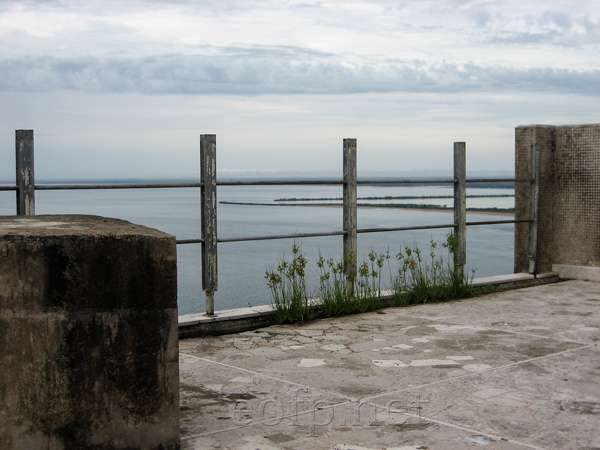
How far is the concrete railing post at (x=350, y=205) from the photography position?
6.07m

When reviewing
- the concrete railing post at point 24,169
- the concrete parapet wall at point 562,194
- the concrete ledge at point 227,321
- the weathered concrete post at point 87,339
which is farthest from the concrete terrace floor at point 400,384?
the concrete parapet wall at point 562,194

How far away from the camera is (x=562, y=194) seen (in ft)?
25.3

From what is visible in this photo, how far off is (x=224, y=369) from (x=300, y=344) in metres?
0.76

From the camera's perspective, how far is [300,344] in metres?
4.81

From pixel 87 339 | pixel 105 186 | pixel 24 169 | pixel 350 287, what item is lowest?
pixel 350 287

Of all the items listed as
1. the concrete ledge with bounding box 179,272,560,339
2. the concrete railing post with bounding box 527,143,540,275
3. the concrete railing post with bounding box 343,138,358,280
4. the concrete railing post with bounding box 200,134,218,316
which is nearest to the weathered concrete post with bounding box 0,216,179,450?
the concrete ledge with bounding box 179,272,560,339

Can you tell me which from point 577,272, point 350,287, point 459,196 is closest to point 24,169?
point 350,287

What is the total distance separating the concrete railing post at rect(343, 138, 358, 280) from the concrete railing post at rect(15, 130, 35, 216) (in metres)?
2.50

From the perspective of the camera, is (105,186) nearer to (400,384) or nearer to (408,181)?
(400,384)

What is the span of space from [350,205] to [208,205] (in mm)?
1362

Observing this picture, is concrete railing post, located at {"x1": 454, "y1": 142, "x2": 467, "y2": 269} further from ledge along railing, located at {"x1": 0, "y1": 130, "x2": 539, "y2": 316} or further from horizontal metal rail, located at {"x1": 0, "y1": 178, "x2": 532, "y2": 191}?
horizontal metal rail, located at {"x1": 0, "y1": 178, "x2": 532, "y2": 191}

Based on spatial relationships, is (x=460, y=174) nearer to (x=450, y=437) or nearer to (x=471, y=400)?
(x=471, y=400)

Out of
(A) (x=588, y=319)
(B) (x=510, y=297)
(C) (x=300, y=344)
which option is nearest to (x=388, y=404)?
(C) (x=300, y=344)

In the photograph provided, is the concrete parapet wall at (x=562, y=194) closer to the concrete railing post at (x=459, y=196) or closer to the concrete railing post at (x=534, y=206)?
the concrete railing post at (x=534, y=206)
